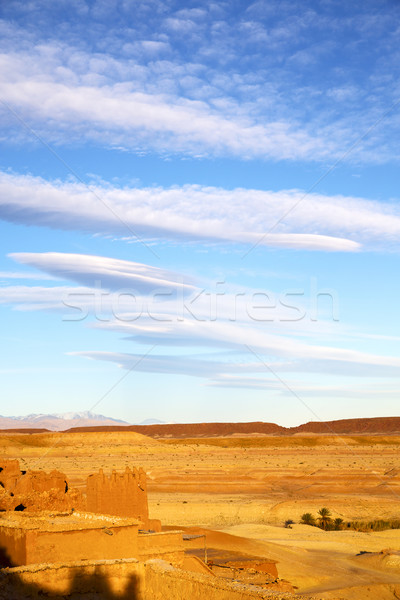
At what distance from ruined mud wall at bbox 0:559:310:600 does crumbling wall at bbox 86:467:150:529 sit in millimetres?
9787

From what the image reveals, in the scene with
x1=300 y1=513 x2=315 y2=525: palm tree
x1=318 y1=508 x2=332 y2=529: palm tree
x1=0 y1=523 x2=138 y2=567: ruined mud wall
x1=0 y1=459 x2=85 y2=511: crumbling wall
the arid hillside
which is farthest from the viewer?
the arid hillside

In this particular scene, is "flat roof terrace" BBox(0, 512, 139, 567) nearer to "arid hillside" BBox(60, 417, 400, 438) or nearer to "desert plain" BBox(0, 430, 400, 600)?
"desert plain" BBox(0, 430, 400, 600)

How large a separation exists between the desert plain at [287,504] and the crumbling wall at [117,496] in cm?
232

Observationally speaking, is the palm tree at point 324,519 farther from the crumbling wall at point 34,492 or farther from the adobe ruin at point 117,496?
the crumbling wall at point 34,492

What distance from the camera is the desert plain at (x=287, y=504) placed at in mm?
22672

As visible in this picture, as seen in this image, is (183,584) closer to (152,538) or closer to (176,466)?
(152,538)

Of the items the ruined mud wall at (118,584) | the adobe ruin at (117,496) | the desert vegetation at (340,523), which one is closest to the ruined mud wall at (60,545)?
the ruined mud wall at (118,584)

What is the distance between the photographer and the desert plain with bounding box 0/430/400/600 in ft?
74.4

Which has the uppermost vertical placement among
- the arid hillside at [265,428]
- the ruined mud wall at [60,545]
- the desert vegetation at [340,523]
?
the arid hillside at [265,428]

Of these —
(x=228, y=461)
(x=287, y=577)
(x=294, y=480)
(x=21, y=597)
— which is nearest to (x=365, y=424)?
(x=228, y=461)

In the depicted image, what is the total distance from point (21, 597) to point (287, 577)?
12.7 meters

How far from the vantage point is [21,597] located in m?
11.1

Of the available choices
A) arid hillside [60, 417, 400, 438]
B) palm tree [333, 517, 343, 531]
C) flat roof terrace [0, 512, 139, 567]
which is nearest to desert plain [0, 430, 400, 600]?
palm tree [333, 517, 343, 531]

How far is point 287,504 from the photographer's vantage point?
131ft
